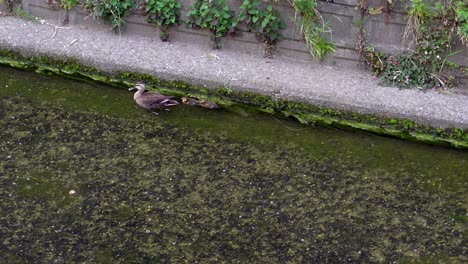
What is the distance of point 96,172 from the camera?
5930mm

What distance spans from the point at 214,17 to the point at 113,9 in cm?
95

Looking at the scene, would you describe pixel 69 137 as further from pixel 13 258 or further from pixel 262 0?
pixel 262 0

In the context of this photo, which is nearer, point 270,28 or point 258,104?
point 258,104

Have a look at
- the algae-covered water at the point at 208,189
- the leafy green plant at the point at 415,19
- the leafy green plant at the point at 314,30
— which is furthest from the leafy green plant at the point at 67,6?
the leafy green plant at the point at 415,19

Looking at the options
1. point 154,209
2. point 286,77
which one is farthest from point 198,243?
point 286,77

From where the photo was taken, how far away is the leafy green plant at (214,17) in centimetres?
709

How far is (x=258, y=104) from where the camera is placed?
6.76 meters

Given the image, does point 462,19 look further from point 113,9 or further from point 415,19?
point 113,9

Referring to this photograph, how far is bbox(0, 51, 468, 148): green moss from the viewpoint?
20.9 feet

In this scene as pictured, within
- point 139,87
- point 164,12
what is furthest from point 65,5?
point 139,87

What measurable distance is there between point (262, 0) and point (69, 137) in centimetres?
205

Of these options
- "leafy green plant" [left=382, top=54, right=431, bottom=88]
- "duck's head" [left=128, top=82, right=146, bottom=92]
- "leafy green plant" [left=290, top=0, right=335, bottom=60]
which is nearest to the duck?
"duck's head" [left=128, top=82, right=146, bottom=92]

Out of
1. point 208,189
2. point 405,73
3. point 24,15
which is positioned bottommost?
point 208,189

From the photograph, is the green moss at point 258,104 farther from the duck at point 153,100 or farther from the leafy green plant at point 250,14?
the leafy green plant at point 250,14
